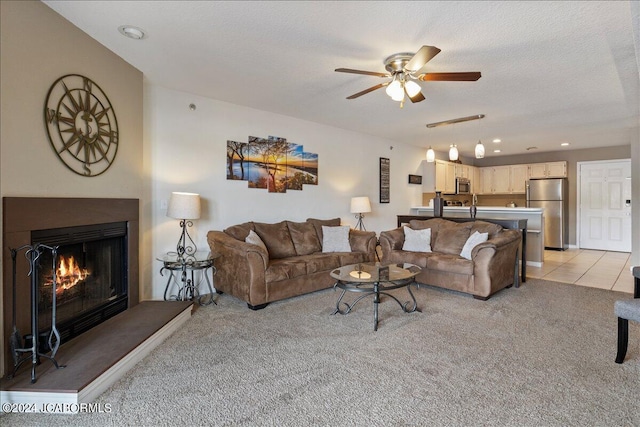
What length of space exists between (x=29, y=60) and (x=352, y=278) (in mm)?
2932

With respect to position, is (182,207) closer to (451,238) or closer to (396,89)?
(396,89)

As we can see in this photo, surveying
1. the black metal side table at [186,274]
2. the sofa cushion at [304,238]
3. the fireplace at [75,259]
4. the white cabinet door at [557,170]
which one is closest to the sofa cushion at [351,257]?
the sofa cushion at [304,238]

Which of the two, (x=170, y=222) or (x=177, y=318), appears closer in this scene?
(x=177, y=318)

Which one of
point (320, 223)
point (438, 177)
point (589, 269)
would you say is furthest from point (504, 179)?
point (320, 223)

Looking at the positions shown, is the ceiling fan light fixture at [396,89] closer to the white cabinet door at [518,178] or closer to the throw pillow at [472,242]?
the throw pillow at [472,242]

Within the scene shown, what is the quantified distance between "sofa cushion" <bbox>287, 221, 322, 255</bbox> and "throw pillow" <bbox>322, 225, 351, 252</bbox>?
0.11 m

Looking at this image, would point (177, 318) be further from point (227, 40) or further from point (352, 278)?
point (227, 40)

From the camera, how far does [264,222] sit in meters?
4.59

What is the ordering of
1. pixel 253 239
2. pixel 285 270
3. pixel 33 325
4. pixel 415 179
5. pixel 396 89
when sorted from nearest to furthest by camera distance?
pixel 33 325 < pixel 396 89 < pixel 285 270 < pixel 253 239 < pixel 415 179

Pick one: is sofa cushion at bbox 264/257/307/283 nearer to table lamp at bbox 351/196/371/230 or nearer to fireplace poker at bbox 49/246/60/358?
fireplace poker at bbox 49/246/60/358

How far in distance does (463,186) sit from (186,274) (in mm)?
6851

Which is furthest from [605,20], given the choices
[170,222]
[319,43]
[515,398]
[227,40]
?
[170,222]

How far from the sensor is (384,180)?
6.50 meters

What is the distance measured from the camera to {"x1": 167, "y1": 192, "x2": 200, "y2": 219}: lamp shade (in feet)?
10.9
